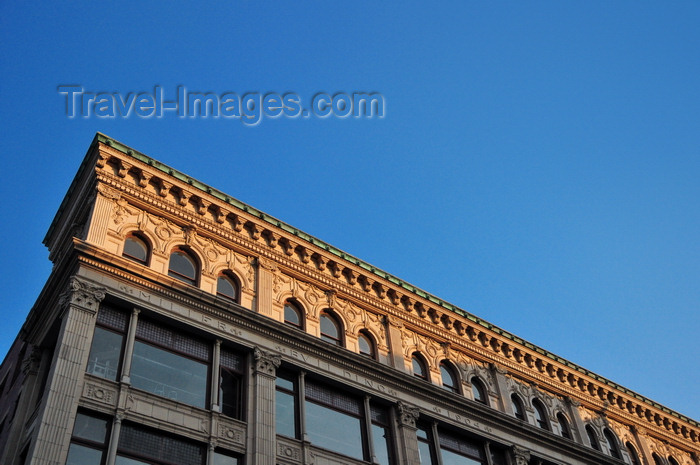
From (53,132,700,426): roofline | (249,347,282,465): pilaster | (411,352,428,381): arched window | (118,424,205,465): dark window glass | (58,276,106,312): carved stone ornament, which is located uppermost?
(53,132,700,426): roofline

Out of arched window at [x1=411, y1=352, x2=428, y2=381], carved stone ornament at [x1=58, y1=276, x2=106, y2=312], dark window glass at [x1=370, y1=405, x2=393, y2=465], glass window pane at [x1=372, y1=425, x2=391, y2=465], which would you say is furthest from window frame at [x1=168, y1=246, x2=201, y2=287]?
arched window at [x1=411, y1=352, x2=428, y2=381]

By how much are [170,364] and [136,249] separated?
494 centimetres

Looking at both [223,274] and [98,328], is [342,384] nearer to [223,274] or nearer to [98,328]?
[223,274]

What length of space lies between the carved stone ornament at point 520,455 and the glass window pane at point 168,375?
52.3 feet

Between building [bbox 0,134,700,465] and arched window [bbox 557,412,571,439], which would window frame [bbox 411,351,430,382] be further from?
arched window [bbox 557,412,571,439]

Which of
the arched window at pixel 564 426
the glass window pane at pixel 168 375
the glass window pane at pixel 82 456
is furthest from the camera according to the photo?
the arched window at pixel 564 426

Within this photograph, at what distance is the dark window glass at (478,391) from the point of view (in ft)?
118

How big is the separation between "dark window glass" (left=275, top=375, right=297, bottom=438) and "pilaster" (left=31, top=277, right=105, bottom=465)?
294 inches

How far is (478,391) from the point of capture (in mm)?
36562

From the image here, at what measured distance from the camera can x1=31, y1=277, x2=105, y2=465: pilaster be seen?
822 inches

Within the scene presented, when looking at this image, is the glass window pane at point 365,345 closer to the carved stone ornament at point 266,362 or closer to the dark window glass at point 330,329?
the dark window glass at point 330,329

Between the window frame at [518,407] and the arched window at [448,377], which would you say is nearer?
the arched window at [448,377]

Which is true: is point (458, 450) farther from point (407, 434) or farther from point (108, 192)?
point (108, 192)

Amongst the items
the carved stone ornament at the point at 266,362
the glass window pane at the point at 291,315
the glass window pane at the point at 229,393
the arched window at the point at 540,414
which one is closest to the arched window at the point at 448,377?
the arched window at the point at 540,414
